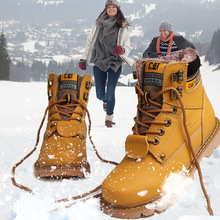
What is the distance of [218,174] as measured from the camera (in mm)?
2264

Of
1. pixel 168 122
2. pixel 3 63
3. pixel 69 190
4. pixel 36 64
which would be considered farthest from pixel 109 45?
pixel 36 64

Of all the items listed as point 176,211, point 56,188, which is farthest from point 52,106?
point 176,211

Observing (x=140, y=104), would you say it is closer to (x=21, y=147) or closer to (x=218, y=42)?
(x=21, y=147)

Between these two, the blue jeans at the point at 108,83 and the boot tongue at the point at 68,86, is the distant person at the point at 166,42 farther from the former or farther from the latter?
the boot tongue at the point at 68,86

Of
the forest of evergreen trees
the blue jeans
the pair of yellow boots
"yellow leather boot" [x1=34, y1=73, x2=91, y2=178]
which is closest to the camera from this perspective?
the pair of yellow boots

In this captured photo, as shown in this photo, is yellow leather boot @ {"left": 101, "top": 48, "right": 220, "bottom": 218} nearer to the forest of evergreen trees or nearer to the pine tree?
the forest of evergreen trees

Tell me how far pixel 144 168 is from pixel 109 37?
135 inches

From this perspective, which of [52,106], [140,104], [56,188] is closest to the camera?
[56,188]

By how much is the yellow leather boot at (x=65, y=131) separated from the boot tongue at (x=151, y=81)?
2.18ft

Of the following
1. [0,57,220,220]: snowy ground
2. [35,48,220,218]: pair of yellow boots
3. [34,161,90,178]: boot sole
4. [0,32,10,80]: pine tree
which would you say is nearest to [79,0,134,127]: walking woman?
[0,57,220,220]: snowy ground

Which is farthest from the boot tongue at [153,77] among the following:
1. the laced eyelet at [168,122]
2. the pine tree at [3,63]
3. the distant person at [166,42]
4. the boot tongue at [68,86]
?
the pine tree at [3,63]

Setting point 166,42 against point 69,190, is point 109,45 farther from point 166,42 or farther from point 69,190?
point 69,190

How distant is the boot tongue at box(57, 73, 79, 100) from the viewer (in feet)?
9.30

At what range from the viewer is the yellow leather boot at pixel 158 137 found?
1742mm
